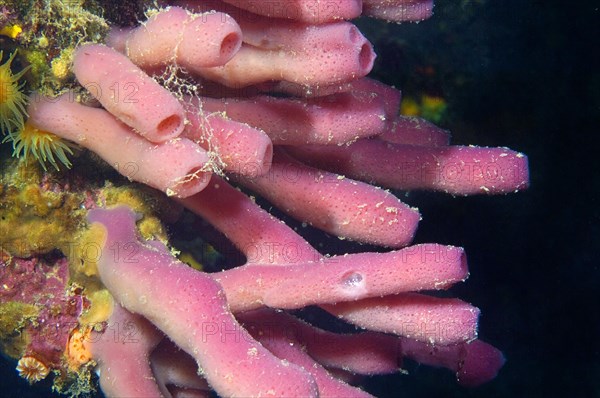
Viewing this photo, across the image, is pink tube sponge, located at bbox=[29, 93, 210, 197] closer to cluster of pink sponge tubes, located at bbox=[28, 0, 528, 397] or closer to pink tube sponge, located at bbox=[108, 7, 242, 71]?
cluster of pink sponge tubes, located at bbox=[28, 0, 528, 397]

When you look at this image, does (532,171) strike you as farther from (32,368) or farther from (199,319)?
(32,368)

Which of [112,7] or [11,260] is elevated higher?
[112,7]

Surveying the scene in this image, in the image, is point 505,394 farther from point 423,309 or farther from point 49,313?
point 49,313

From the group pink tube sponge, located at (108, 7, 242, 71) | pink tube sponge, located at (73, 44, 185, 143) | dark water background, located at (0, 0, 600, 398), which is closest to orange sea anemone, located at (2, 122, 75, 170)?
pink tube sponge, located at (73, 44, 185, 143)

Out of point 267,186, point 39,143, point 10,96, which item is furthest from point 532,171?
point 10,96

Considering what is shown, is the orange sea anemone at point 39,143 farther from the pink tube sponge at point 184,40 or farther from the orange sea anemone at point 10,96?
the pink tube sponge at point 184,40

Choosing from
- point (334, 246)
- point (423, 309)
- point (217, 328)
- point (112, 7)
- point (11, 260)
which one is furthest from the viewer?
point (334, 246)

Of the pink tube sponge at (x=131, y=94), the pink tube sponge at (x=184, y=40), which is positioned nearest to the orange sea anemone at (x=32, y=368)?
the pink tube sponge at (x=131, y=94)

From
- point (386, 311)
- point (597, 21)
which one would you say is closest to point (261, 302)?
point (386, 311)
